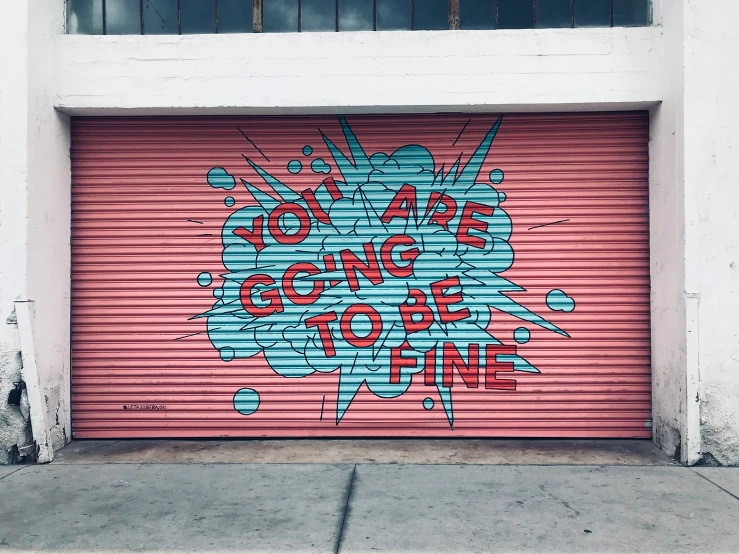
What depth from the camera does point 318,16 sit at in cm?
573

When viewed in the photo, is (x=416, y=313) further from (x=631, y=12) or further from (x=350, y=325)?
(x=631, y=12)

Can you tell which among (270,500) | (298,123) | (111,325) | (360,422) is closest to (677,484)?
(360,422)

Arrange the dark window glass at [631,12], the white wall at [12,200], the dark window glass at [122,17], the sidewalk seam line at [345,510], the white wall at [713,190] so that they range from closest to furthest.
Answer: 1. the sidewalk seam line at [345,510]
2. the white wall at [713,190]
3. the white wall at [12,200]
4. the dark window glass at [631,12]
5. the dark window glass at [122,17]

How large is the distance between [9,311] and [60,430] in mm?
1263

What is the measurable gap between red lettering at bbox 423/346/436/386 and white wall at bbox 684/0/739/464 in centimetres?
235

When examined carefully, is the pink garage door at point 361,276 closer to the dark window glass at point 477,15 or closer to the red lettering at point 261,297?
the red lettering at point 261,297

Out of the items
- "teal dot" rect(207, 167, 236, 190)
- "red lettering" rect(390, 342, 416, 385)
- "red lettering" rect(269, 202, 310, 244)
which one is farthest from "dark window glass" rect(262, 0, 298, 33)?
"red lettering" rect(390, 342, 416, 385)

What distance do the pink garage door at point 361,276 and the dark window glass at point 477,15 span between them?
882 millimetres

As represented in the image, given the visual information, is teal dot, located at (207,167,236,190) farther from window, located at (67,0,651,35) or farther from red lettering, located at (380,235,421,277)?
red lettering, located at (380,235,421,277)

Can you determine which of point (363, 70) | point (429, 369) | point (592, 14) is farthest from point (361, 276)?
point (592, 14)

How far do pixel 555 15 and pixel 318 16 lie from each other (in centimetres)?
233

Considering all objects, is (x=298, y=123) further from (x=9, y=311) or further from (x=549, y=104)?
(x=9, y=311)

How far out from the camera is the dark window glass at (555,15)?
5.64m

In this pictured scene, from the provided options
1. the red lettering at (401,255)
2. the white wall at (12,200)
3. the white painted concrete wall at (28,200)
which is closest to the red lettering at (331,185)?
the red lettering at (401,255)
